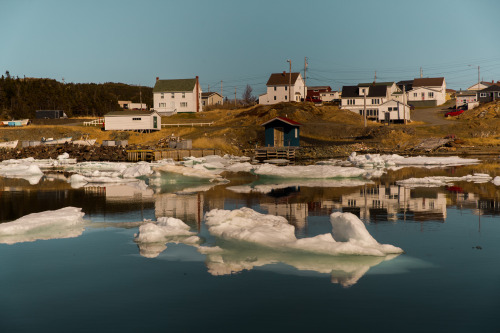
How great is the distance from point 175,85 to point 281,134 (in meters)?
46.1

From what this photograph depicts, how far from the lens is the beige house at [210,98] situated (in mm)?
125875

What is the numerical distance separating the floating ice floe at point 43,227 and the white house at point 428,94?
107965mm

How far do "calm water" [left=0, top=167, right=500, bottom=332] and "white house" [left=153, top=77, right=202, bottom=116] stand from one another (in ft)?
272

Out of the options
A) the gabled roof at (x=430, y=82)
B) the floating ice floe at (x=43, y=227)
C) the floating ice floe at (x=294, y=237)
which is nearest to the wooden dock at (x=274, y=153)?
the floating ice floe at (x=43, y=227)

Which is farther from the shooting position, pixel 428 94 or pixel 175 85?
pixel 428 94

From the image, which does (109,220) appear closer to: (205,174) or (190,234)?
(190,234)

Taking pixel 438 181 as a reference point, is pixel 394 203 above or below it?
below

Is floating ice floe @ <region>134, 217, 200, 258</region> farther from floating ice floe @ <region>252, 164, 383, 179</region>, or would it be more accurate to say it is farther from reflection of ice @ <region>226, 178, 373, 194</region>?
floating ice floe @ <region>252, 164, 383, 179</region>

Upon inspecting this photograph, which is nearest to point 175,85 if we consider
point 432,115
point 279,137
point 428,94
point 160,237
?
point 279,137

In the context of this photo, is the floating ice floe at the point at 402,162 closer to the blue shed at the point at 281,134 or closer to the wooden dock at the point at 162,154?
the blue shed at the point at 281,134

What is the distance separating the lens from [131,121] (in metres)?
77.1

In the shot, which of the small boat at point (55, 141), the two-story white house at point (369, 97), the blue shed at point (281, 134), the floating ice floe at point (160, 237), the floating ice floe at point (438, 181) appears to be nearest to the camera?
the floating ice floe at point (160, 237)

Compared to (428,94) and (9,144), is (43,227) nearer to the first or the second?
(9,144)

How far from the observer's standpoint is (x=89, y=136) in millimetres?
77000
